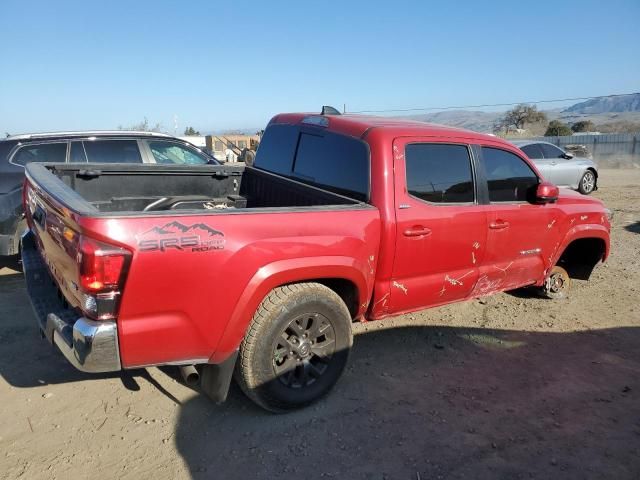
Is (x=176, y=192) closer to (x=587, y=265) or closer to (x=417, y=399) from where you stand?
(x=417, y=399)

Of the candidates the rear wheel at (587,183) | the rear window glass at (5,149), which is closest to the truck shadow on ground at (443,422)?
the rear window glass at (5,149)

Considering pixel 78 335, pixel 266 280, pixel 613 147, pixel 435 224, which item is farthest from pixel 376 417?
pixel 613 147

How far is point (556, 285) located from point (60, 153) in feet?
20.4

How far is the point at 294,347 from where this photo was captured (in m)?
3.15

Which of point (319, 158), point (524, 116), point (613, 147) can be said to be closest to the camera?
point (319, 158)

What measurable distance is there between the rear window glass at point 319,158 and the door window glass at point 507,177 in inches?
48.0

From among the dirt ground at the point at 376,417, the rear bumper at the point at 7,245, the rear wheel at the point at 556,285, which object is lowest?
the dirt ground at the point at 376,417

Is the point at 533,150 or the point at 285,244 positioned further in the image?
the point at 533,150

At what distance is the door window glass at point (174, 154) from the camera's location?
23.1ft

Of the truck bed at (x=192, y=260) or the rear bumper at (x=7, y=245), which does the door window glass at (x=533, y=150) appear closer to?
the truck bed at (x=192, y=260)

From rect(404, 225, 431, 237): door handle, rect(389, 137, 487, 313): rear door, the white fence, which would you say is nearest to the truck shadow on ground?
rect(389, 137, 487, 313): rear door

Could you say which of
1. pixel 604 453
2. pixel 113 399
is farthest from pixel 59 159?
pixel 604 453

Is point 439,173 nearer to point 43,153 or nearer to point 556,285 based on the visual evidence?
point 556,285

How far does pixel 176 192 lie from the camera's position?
4.48 metres
